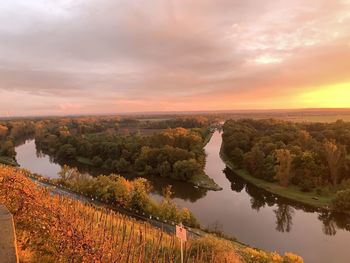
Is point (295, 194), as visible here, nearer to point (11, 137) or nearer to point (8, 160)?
point (8, 160)

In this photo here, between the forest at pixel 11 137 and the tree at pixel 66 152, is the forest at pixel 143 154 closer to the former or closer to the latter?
the tree at pixel 66 152

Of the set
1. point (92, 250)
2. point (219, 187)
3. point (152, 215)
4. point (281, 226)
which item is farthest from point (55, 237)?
point (219, 187)

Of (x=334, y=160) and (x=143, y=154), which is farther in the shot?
(x=143, y=154)

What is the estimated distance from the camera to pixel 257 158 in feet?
196

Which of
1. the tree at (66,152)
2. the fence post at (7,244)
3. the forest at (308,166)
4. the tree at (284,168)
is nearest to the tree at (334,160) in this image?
the forest at (308,166)

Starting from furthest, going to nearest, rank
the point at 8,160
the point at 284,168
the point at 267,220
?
the point at 8,160 → the point at 284,168 → the point at 267,220

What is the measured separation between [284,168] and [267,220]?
15.6m

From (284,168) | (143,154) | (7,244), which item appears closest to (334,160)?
(284,168)

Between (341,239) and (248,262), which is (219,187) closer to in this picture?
Answer: (341,239)

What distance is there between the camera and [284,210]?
43000 mm

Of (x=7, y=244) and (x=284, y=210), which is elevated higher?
(x=7, y=244)

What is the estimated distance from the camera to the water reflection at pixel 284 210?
123 feet

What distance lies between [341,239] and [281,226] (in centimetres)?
613

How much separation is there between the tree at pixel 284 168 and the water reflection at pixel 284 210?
3.40 meters
